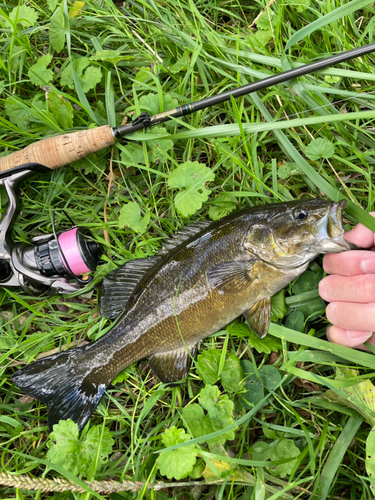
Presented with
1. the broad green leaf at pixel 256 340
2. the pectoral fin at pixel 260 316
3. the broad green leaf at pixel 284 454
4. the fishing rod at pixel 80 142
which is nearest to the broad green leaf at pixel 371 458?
the broad green leaf at pixel 284 454

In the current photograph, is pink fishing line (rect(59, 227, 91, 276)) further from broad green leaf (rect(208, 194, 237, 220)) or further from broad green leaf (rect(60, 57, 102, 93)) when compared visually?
broad green leaf (rect(60, 57, 102, 93))

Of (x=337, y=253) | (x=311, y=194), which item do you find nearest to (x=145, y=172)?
(x=311, y=194)

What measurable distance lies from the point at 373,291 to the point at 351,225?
0.75 m

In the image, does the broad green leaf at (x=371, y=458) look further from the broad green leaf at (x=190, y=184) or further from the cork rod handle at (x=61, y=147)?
the cork rod handle at (x=61, y=147)

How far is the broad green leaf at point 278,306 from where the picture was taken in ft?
9.25

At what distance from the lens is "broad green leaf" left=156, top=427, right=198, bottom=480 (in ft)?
7.72

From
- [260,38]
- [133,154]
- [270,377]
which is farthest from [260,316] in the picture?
[260,38]

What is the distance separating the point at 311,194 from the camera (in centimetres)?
304

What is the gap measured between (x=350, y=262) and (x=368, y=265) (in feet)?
0.40

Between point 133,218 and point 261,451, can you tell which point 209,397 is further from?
point 133,218

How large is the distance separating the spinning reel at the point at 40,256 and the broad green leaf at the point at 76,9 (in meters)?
1.47

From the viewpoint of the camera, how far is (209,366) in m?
2.75

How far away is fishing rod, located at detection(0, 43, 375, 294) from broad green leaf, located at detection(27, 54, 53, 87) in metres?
0.61

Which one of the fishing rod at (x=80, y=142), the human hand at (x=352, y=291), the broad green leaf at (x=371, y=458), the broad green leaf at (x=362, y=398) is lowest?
the broad green leaf at (x=371, y=458)
